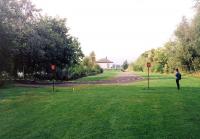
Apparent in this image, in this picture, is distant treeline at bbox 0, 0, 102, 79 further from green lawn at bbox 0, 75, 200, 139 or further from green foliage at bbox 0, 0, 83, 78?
green lawn at bbox 0, 75, 200, 139

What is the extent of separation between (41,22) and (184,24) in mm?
31376

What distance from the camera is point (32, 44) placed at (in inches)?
1660

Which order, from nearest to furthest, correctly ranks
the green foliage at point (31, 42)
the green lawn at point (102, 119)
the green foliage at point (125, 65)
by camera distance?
the green lawn at point (102, 119) < the green foliage at point (31, 42) < the green foliage at point (125, 65)

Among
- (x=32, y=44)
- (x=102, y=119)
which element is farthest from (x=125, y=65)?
(x=102, y=119)

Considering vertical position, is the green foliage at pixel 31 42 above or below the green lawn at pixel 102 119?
above

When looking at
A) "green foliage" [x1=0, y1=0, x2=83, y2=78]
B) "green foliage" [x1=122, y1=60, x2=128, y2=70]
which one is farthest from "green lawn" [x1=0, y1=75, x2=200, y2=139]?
"green foliage" [x1=122, y1=60, x2=128, y2=70]

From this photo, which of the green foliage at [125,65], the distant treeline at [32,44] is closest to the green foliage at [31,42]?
the distant treeline at [32,44]

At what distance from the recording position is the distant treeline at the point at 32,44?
32.4 metres

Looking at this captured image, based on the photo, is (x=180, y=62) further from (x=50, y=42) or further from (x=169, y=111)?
(x=169, y=111)

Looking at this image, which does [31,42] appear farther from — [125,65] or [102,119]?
[125,65]

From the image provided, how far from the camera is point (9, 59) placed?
33.1m

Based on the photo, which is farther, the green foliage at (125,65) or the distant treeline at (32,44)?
the green foliage at (125,65)

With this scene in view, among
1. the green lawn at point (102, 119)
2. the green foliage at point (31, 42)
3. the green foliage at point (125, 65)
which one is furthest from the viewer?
the green foliage at point (125, 65)

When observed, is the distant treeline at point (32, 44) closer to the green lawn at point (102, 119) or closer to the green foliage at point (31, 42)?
the green foliage at point (31, 42)
